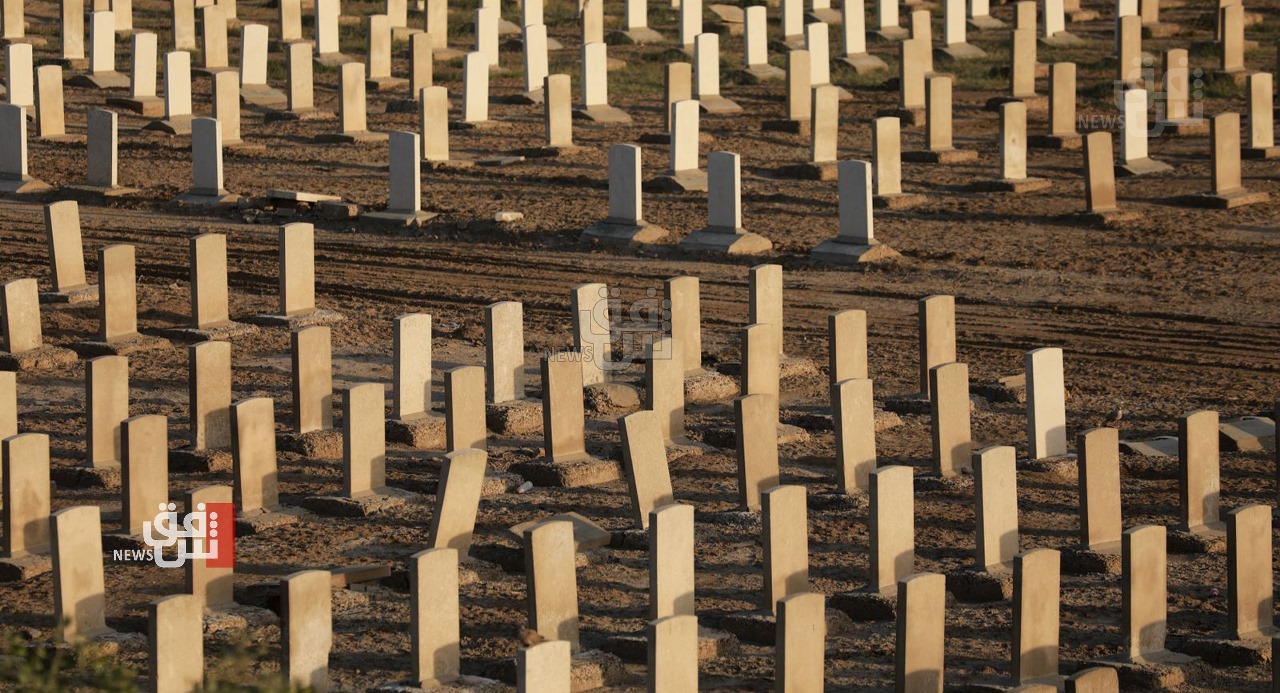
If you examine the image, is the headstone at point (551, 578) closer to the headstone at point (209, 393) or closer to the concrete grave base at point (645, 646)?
the concrete grave base at point (645, 646)

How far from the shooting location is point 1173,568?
31.8 ft

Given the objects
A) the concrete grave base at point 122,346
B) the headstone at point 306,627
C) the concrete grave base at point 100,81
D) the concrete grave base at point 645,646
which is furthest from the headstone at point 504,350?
the concrete grave base at point 100,81

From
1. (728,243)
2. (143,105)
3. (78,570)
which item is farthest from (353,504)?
(143,105)

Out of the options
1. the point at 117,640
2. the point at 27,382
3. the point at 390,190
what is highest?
the point at 390,190

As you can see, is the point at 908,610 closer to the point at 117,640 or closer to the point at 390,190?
the point at 117,640

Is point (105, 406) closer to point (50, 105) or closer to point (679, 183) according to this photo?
point (679, 183)

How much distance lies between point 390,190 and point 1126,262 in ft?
19.9

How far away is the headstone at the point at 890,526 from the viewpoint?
895 cm

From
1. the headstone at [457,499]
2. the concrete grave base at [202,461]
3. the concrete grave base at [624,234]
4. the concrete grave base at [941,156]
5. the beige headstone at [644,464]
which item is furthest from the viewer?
the concrete grave base at [941,156]

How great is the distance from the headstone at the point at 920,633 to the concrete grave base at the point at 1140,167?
41.8 feet

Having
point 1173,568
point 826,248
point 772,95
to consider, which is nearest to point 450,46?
point 772,95

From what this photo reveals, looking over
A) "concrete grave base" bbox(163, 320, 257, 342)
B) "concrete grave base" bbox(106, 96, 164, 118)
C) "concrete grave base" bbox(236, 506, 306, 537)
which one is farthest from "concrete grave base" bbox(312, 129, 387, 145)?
"concrete grave base" bbox(236, 506, 306, 537)

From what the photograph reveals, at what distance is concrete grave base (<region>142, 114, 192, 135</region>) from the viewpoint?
70.1 ft

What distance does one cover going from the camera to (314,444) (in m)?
11.3
